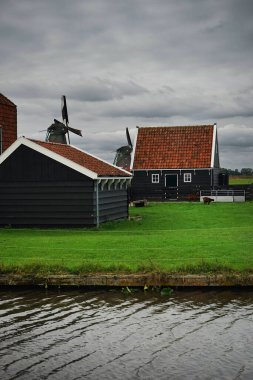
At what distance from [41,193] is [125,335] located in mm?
14778

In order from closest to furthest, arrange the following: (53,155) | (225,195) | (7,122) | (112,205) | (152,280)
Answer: (152,280), (53,155), (112,205), (7,122), (225,195)

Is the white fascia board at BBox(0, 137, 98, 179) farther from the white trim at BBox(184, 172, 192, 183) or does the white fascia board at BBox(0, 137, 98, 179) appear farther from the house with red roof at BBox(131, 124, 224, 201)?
the white trim at BBox(184, 172, 192, 183)

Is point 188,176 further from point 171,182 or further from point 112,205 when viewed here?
point 112,205

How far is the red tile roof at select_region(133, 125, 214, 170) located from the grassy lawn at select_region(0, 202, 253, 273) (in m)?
23.1

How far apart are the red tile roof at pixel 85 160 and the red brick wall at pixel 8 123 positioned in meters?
5.18

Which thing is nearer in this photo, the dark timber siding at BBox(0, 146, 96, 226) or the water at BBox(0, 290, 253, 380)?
the water at BBox(0, 290, 253, 380)

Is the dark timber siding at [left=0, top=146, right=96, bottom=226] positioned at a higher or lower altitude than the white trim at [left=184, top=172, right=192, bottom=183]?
lower

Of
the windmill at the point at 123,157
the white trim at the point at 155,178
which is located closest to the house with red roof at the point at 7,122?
the white trim at the point at 155,178

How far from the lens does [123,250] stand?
54.0ft

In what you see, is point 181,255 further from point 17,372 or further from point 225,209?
point 225,209

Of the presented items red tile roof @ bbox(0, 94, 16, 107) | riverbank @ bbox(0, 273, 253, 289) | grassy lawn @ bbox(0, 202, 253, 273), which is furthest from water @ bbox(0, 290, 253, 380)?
red tile roof @ bbox(0, 94, 16, 107)

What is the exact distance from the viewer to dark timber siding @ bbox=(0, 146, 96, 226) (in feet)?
77.6

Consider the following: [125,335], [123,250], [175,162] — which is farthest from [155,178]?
[125,335]

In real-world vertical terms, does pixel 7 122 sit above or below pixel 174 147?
above
